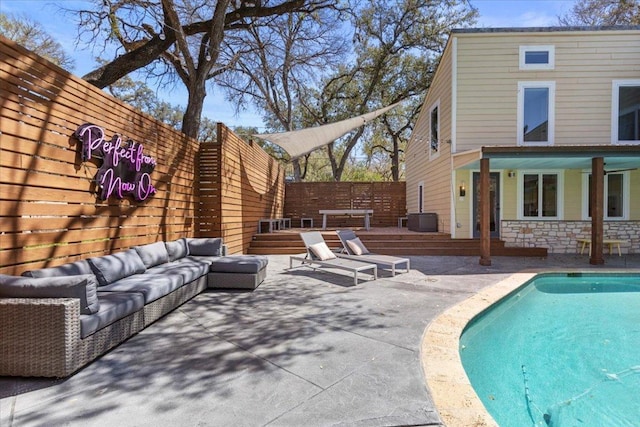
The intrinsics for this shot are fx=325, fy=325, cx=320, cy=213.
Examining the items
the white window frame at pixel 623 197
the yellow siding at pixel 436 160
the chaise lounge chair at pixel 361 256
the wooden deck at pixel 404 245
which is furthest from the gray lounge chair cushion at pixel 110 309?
the white window frame at pixel 623 197

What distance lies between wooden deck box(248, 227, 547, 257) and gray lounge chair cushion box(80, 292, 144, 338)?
5759mm

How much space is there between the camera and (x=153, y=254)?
4695 mm

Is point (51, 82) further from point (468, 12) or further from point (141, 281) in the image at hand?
point (468, 12)

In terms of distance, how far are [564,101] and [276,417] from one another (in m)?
10.6

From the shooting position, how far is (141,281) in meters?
3.73

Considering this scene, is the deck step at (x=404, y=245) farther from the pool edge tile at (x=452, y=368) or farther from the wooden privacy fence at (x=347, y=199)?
the wooden privacy fence at (x=347, y=199)

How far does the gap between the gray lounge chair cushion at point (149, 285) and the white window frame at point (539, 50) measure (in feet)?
32.9

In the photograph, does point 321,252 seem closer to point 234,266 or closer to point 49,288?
point 234,266

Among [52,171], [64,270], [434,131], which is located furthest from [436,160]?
[64,270]

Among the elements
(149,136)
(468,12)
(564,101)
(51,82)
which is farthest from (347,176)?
(51,82)

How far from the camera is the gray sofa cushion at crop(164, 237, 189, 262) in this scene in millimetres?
5184

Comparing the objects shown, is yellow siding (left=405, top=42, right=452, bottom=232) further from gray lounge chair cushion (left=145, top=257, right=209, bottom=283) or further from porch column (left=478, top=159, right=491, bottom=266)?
gray lounge chair cushion (left=145, top=257, right=209, bottom=283)

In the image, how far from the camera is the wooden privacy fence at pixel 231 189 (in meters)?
7.02

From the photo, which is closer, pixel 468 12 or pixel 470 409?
→ pixel 470 409
